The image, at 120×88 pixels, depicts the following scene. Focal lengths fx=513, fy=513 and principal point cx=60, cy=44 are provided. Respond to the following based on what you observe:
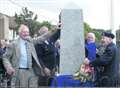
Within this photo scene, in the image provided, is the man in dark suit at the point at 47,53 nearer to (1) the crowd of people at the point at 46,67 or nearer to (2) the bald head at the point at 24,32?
(1) the crowd of people at the point at 46,67

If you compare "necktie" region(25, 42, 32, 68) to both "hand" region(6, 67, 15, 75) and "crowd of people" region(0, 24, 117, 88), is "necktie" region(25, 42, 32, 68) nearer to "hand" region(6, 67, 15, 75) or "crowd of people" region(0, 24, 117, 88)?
"crowd of people" region(0, 24, 117, 88)

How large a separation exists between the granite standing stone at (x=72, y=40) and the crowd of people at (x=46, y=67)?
21cm

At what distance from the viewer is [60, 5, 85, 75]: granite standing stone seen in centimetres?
982

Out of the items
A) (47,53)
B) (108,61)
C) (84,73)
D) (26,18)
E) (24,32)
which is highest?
(26,18)

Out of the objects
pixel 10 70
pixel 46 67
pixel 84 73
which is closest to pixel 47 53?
pixel 46 67

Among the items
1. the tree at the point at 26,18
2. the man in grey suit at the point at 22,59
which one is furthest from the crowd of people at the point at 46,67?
the tree at the point at 26,18

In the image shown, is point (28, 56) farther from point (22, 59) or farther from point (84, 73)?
point (84, 73)

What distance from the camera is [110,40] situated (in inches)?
380

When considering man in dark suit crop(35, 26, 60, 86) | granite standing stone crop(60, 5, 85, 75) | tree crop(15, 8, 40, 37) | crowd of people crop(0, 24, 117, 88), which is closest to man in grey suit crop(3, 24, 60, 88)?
crowd of people crop(0, 24, 117, 88)

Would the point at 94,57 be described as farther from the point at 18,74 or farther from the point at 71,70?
the point at 18,74

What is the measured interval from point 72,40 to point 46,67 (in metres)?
1.29

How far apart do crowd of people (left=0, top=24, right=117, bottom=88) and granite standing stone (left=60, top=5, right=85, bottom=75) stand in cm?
21

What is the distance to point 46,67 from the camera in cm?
1086

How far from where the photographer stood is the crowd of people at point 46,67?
9086 mm
